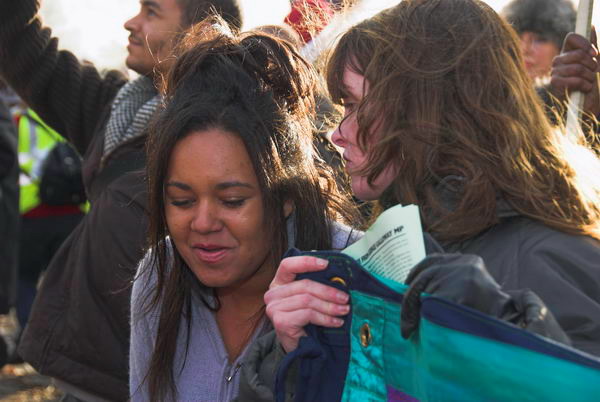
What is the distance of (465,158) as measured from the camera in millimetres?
1680

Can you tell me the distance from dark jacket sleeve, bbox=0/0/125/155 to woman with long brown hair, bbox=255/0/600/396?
1808 millimetres

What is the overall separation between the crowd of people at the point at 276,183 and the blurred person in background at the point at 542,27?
3.11 feet

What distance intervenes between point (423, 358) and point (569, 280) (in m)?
0.29

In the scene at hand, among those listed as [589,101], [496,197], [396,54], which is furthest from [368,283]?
[589,101]

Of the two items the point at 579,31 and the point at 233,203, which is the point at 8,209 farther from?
the point at 579,31

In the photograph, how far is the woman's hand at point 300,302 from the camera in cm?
164

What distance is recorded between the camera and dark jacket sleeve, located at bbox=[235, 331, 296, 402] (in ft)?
5.82

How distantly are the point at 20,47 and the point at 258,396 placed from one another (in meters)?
2.15

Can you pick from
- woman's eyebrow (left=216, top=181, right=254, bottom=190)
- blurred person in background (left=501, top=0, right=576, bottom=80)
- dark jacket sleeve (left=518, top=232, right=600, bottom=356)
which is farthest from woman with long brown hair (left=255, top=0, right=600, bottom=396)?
blurred person in background (left=501, top=0, right=576, bottom=80)

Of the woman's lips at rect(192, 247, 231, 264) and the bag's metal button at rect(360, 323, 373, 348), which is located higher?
the woman's lips at rect(192, 247, 231, 264)

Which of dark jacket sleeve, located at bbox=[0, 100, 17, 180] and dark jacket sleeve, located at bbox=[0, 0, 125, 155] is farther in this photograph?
dark jacket sleeve, located at bbox=[0, 100, 17, 180]

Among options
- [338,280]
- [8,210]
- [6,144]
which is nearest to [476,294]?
[338,280]

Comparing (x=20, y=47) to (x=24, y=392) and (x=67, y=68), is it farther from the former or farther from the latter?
(x=24, y=392)

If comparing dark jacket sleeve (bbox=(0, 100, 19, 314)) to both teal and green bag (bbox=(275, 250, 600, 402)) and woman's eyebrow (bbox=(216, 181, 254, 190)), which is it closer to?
woman's eyebrow (bbox=(216, 181, 254, 190))
